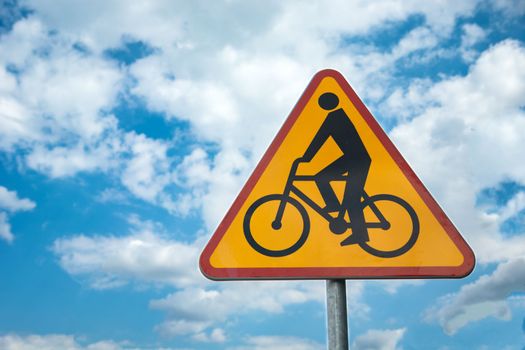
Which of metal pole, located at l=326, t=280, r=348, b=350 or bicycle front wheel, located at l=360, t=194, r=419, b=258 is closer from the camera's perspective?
metal pole, located at l=326, t=280, r=348, b=350

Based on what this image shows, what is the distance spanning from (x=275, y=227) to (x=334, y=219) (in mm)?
251

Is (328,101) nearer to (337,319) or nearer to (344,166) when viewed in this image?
(344,166)

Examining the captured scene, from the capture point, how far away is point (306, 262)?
1943mm

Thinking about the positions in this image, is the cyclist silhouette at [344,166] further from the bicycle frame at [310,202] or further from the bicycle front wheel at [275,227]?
the bicycle front wheel at [275,227]

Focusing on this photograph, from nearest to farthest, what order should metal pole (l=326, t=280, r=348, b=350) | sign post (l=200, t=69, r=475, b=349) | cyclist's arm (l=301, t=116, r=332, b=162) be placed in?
metal pole (l=326, t=280, r=348, b=350) < sign post (l=200, t=69, r=475, b=349) < cyclist's arm (l=301, t=116, r=332, b=162)

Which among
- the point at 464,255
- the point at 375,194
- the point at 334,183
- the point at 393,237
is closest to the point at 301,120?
the point at 334,183

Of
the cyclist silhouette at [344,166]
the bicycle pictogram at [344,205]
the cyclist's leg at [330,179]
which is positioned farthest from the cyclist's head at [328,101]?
the cyclist's leg at [330,179]

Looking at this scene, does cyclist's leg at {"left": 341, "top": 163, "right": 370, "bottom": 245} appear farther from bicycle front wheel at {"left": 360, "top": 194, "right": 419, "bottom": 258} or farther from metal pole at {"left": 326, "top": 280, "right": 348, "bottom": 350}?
metal pole at {"left": 326, "top": 280, "right": 348, "bottom": 350}

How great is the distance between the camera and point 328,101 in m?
2.28

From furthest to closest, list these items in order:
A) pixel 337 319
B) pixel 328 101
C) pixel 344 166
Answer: pixel 328 101
pixel 344 166
pixel 337 319

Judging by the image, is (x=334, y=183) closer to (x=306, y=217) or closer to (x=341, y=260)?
(x=306, y=217)

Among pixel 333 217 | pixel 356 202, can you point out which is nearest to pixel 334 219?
pixel 333 217

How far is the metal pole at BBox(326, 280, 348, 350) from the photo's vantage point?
A: 1.70 metres

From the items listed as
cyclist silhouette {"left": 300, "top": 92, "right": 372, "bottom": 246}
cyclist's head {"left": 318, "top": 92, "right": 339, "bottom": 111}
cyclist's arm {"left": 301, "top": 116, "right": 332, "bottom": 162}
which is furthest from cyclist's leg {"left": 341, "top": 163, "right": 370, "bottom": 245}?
cyclist's head {"left": 318, "top": 92, "right": 339, "bottom": 111}
